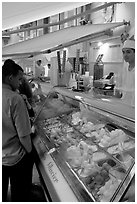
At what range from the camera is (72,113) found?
2902mm

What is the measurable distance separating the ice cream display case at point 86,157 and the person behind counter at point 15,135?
0.71 ft

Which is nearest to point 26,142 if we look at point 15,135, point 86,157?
point 15,135

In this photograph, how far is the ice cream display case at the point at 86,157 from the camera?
5.00ft

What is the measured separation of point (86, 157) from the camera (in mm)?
1964

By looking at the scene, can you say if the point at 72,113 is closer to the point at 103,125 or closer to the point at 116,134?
the point at 103,125

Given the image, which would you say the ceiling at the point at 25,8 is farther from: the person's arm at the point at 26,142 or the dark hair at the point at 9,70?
the person's arm at the point at 26,142

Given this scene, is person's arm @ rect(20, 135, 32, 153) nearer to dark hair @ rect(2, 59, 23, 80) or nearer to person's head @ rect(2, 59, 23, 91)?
person's head @ rect(2, 59, 23, 91)

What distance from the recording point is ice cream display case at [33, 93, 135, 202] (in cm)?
153

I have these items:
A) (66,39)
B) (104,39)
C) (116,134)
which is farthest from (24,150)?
(104,39)

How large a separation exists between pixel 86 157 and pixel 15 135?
27.5 inches

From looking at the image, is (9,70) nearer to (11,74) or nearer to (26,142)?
(11,74)

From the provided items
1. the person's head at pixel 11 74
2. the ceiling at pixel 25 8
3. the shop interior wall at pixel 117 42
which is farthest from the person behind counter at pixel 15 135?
the shop interior wall at pixel 117 42

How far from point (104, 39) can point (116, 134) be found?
5.99m

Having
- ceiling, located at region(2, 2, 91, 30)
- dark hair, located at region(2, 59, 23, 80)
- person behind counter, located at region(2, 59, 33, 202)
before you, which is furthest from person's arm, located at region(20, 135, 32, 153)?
ceiling, located at region(2, 2, 91, 30)
